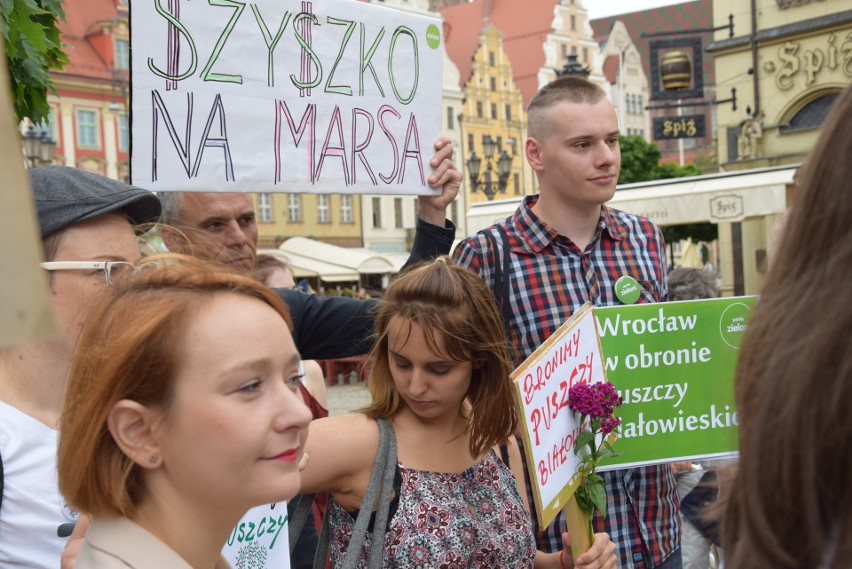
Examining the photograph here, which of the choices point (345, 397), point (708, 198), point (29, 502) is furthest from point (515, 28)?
point (29, 502)

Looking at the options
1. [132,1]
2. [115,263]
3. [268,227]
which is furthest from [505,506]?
[268,227]

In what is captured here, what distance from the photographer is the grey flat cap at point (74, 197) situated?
207 centimetres

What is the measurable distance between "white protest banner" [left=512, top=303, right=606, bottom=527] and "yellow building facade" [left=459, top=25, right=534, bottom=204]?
147 ft

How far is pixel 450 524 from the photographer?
2252 mm

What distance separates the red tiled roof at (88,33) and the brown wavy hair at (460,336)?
36.2 metres

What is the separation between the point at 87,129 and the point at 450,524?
36817 millimetres

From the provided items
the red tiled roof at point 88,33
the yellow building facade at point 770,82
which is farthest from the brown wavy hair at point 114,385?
the red tiled roof at point 88,33

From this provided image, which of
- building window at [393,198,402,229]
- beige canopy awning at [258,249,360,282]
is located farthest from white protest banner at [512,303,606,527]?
building window at [393,198,402,229]

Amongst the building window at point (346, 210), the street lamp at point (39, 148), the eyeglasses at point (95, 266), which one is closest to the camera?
the eyeglasses at point (95, 266)

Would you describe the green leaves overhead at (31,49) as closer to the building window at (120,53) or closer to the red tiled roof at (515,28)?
the building window at (120,53)

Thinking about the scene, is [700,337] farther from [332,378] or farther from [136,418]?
[332,378]

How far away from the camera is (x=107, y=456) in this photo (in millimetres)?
1489

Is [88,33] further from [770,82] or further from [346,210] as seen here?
[770,82]

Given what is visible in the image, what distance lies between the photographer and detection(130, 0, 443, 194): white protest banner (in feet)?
8.52
